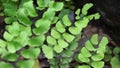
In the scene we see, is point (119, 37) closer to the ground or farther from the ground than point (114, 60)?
farther from the ground

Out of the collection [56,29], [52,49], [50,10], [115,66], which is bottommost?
[115,66]

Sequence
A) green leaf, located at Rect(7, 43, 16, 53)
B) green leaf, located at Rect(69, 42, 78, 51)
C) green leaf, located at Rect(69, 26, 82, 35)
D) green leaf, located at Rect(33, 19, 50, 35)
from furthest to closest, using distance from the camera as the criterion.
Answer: green leaf, located at Rect(69, 42, 78, 51)
green leaf, located at Rect(69, 26, 82, 35)
green leaf, located at Rect(33, 19, 50, 35)
green leaf, located at Rect(7, 43, 16, 53)

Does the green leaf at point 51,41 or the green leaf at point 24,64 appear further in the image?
the green leaf at point 51,41

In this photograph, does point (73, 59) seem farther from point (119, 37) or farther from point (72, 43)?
point (119, 37)

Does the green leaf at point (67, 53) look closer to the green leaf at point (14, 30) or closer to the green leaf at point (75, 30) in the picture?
the green leaf at point (75, 30)

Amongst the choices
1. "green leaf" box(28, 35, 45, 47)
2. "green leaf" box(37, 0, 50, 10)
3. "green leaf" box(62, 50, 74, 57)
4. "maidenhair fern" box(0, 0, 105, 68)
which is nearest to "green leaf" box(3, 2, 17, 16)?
"maidenhair fern" box(0, 0, 105, 68)

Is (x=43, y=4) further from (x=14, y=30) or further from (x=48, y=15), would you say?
(x=14, y=30)

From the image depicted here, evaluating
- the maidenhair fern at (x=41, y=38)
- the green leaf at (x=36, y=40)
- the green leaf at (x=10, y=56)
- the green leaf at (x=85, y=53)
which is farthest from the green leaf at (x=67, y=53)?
the green leaf at (x=10, y=56)

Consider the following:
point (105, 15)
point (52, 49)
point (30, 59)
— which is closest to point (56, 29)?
point (52, 49)

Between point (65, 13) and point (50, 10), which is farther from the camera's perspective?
point (65, 13)

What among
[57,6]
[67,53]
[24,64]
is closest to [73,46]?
[67,53]

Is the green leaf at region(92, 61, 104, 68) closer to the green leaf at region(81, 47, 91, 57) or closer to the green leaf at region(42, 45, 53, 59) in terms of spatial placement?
the green leaf at region(81, 47, 91, 57)
